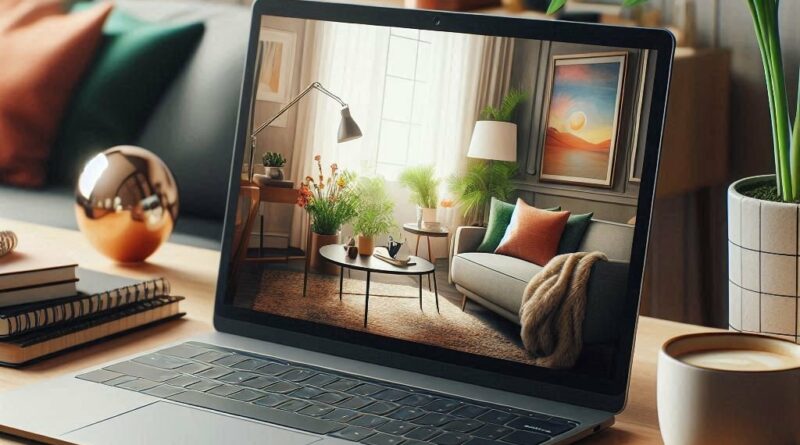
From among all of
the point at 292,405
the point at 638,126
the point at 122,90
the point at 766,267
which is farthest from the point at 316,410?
the point at 122,90

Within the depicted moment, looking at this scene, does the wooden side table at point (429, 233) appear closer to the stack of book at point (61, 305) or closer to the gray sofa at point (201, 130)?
the stack of book at point (61, 305)

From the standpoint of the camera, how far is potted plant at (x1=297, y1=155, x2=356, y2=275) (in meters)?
0.91

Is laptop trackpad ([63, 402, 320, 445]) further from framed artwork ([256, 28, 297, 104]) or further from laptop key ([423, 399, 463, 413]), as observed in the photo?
framed artwork ([256, 28, 297, 104])

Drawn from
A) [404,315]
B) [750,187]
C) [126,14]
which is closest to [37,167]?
[126,14]

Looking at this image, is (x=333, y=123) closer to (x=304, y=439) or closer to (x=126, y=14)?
(x=304, y=439)

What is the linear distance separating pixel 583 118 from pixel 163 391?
16.0 inches

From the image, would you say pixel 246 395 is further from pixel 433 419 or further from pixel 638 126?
pixel 638 126

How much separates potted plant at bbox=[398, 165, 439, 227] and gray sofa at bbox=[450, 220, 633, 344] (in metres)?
0.03

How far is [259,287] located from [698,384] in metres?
0.47

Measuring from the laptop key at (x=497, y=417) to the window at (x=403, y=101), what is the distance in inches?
9.3

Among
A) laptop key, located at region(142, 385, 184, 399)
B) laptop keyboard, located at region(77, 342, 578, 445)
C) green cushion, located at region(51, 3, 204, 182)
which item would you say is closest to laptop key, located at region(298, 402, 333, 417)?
laptop keyboard, located at region(77, 342, 578, 445)

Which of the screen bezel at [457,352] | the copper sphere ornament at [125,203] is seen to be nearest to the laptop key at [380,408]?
the screen bezel at [457,352]

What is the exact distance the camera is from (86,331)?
36.1 inches

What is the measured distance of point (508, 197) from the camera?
0.83m
